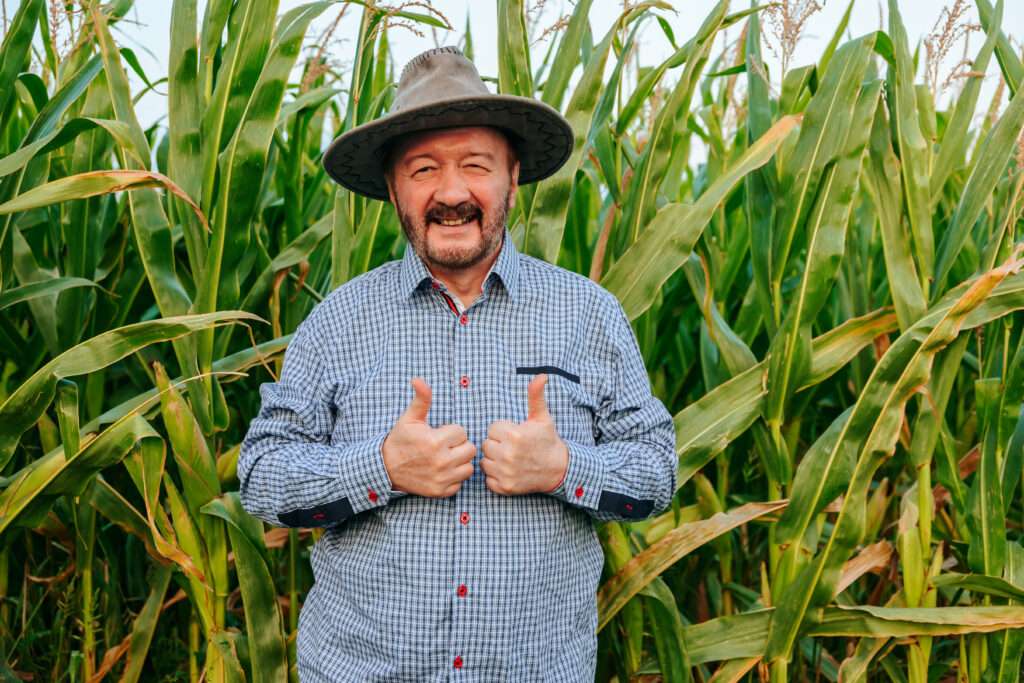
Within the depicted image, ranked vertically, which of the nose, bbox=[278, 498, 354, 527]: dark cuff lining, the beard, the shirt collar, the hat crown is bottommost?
bbox=[278, 498, 354, 527]: dark cuff lining

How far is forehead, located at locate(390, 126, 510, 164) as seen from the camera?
1.21 m

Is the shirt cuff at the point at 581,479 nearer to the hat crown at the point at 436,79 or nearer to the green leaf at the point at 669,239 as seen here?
the green leaf at the point at 669,239

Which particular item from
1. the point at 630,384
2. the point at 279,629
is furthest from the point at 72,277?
the point at 630,384

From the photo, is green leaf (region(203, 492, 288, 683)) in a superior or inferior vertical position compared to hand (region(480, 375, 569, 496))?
inferior

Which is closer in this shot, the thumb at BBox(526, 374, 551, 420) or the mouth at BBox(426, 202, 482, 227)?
the thumb at BBox(526, 374, 551, 420)

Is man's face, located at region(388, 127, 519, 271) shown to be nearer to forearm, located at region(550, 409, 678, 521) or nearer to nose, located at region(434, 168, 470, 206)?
nose, located at region(434, 168, 470, 206)

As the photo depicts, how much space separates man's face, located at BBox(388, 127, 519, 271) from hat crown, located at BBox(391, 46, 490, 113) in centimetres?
5

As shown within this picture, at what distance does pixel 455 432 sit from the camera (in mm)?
1080

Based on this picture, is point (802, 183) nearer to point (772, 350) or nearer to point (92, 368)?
point (772, 350)

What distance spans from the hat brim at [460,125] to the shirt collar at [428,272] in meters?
0.18

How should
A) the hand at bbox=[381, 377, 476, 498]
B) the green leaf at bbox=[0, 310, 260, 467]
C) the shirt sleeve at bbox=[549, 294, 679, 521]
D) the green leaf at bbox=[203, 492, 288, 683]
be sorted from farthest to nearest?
the green leaf at bbox=[203, 492, 288, 683], the green leaf at bbox=[0, 310, 260, 467], the shirt sleeve at bbox=[549, 294, 679, 521], the hand at bbox=[381, 377, 476, 498]

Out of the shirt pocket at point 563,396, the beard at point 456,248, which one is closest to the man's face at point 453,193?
the beard at point 456,248

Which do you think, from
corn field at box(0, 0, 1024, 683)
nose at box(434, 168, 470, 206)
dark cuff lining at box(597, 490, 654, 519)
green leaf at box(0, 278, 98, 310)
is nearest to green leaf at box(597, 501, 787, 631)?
corn field at box(0, 0, 1024, 683)

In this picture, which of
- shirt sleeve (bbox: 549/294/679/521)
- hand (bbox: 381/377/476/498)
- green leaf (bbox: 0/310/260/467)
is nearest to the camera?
hand (bbox: 381/377/476/498)
